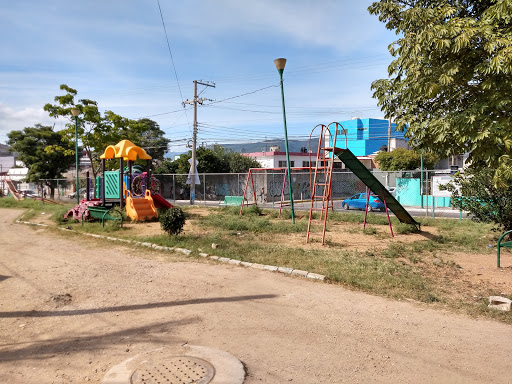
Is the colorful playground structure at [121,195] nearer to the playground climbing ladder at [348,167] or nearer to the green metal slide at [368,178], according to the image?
the playground climbing ladder at [348,167]

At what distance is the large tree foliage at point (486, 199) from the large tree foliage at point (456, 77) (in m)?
3.80

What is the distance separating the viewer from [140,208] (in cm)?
1571

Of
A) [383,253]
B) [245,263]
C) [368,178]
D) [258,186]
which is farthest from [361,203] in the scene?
[245,263]

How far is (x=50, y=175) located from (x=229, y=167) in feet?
57.2

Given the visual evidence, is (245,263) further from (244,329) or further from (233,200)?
(233,200)

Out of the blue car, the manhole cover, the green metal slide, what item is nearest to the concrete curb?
the manhole cover

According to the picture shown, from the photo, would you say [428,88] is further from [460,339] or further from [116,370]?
[116,370]

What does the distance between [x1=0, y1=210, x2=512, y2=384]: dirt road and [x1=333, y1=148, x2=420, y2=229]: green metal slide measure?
15.3ft

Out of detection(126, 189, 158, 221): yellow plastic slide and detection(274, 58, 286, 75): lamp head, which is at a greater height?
detection(274, 58, 286, 75): lamp head

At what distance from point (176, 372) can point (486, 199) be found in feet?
29.6

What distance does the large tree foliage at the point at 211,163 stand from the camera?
40.1 meters

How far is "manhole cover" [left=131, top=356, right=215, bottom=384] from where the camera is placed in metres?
3.34

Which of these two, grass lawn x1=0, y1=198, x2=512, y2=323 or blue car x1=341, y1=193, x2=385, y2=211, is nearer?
grass lawn x1=0, y1=198, x2=512, y2=323

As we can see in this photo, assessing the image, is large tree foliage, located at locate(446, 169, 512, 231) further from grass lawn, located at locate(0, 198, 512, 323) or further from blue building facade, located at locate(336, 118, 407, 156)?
blue building facade, located at locate(336, 118, 407, 156)
